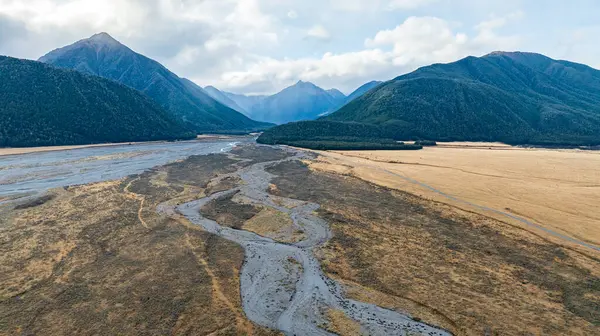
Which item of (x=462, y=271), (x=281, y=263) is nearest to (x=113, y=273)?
(x=281, y=263)

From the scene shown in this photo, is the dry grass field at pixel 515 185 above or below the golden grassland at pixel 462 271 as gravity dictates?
above

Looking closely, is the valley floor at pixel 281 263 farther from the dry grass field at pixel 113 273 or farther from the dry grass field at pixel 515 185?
the dry grass field at pixel 515 185

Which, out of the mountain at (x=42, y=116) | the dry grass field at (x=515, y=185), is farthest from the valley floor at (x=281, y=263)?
the mountain at (x=42, y=116)

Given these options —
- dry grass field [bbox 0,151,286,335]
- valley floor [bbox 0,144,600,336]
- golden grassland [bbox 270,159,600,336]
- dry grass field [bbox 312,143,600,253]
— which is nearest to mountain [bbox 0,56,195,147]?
valley floor [bbox 0,144,600,336]

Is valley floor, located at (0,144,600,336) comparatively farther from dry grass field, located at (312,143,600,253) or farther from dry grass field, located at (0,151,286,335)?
dry grass field, located at (312,143,600,253)

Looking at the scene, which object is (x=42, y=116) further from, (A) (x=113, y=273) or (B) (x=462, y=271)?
(B) (x=462, y=271)
